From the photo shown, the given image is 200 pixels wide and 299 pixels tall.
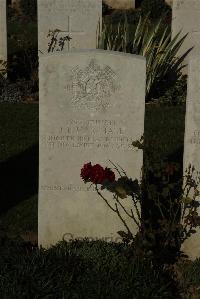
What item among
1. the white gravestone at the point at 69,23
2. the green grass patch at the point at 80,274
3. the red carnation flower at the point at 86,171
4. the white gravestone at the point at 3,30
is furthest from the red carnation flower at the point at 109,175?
the white gravestone at the point at 3,30

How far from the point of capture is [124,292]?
4492 mm

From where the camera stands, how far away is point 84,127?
545 cm

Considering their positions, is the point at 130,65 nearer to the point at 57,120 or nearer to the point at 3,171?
the point at 57,120

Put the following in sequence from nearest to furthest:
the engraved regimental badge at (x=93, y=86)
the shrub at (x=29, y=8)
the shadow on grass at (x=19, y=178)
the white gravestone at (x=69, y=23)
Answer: the engraved regimental badge at (x=93, y=86) < the shadow on grass at (x=19, y=178) < the white gravestone at (x=69, y=23) < the shrub at (x=29, y=8)


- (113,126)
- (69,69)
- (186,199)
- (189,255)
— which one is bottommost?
(189,255)

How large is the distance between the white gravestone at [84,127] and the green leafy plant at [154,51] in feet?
18.3

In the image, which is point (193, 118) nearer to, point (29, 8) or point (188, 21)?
point (188, 21)

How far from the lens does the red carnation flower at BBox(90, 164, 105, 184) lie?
5.03 metres

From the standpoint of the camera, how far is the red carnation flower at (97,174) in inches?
198

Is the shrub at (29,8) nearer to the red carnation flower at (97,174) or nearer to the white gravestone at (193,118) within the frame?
the white gravestone at (193,118)

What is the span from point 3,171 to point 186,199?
10.8 ft

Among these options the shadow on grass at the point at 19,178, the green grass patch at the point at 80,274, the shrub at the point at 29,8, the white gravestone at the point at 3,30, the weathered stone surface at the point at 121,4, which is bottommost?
the green grass patch at the point at 80,274

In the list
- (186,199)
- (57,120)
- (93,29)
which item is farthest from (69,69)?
(93,29)

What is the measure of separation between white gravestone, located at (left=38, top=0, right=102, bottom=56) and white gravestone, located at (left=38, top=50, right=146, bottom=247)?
→ 6.12 metres
